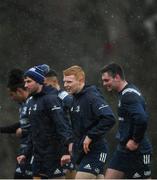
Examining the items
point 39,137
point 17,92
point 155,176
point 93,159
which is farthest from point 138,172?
point 155,176

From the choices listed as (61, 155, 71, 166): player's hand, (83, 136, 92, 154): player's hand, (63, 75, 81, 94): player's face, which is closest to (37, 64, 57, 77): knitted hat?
(63, 75, 81, 94): player's face

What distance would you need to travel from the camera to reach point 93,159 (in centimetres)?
1055

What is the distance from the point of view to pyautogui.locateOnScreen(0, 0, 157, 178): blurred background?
56.2 feet

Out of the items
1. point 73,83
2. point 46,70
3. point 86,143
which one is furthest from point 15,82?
point 86,143

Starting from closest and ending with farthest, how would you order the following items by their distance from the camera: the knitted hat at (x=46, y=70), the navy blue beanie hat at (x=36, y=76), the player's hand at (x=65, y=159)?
1. the player's hand at (x=65, y=159)
2. the navy blue beanie hat at (x=36, y=76)
3. the knitted hat at (x=46, y=70)

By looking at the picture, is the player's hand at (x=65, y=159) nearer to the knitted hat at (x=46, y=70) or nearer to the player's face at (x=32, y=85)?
the player's face at (x=32, y=85)

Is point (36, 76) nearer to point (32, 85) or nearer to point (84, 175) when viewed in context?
point (32, 85)

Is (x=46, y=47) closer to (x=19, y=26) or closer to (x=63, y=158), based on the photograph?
(x=19, y=26)

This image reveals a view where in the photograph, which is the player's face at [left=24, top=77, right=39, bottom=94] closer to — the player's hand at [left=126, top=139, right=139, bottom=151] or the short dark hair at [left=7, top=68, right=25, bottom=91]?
the short dark hair at [left=7, top=68, right=25, bottom=91]

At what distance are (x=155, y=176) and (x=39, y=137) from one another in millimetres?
7041

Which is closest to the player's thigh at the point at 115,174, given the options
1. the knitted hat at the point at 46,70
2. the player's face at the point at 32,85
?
the player's face at the point at 32,85

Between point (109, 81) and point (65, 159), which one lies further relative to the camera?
point (109, 81)

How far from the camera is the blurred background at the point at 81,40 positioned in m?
17.1

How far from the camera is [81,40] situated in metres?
17.2
